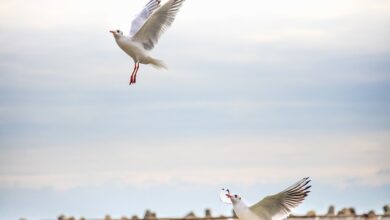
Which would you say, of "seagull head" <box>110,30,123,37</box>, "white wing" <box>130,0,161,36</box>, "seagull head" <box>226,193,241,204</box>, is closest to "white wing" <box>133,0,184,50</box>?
"seagull head" <box>110,30,123,37</box>

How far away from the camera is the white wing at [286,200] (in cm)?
1189

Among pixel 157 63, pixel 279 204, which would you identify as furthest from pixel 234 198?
pixel 157 63

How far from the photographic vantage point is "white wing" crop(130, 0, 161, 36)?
15229mm

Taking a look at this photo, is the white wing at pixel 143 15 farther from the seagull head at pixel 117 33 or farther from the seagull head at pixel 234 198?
the seagull head at pixel 234 198

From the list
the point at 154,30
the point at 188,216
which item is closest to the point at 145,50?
the point at 154,30

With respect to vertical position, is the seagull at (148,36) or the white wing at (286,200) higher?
the seagull at (148,36)

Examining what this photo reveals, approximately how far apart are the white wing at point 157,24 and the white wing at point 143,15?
20.8 inches

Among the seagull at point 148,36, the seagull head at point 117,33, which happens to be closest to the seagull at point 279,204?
the seagull at point 148,36

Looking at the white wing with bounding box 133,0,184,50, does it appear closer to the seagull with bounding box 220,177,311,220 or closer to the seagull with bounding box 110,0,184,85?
the seagull with bounding box 110,0,184,85

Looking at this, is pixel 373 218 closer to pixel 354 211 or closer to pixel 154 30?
pixel 354 211

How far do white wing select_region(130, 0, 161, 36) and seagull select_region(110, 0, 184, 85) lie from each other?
0.29 metres

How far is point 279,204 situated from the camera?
11953 mm

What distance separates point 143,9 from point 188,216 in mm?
3593

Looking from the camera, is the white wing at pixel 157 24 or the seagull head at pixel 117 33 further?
the seagull head at pixel 117 33
